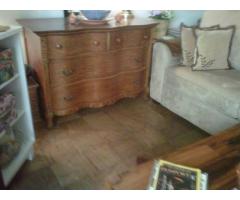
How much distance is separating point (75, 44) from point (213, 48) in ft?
3.70

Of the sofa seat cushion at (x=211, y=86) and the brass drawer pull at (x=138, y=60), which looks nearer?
the sofa seat cushion at (x=211, y=86)

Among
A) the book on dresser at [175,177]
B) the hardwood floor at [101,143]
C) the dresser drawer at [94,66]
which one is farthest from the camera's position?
the dresser drawer at [94,66]

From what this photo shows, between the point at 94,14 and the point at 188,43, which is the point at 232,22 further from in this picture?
the point at 94,14

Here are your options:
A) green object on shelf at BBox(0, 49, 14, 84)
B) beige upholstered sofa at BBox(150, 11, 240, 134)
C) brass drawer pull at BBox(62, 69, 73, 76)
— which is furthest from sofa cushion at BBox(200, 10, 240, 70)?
green object on shelf at BBox(0, 49, 14, 84)

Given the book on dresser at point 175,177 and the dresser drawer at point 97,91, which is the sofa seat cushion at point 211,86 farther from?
the book on dresser at point 175,177

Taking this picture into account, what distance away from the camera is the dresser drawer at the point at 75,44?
5.98 feet

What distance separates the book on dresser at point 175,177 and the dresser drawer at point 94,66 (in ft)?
3.78

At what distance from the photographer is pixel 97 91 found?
2.19m

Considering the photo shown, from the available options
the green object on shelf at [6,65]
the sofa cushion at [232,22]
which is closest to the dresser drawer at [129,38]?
the sofa cushion at [232,22]
